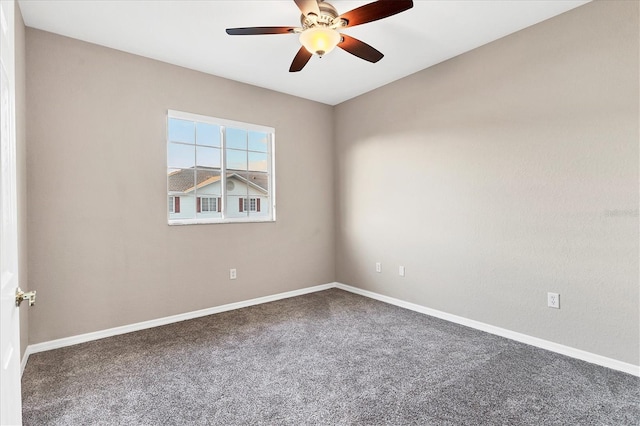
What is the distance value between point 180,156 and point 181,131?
0.26 m

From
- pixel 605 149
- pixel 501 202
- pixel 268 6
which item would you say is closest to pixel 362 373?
pixel 501 202

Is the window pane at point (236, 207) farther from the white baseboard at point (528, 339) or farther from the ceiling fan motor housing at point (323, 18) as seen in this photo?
the ceiling fan motor housing at point (323, 18)

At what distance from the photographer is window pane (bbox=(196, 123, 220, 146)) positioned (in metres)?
3.53

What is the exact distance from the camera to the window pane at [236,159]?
378 centimetres

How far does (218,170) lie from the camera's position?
3693mm

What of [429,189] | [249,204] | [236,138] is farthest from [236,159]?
[429,189]

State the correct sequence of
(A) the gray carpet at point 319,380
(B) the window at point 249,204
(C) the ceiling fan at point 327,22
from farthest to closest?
(B) the window at point 249,204 → (C) the ceiling fan at point 327,22 → (A) the gray carpet at point 319,380

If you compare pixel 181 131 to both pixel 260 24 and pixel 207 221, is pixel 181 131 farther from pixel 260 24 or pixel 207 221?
pixel 260 24

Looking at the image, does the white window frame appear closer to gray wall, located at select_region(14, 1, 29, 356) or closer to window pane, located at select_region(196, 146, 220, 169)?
window pane, located at select_region(196, 146, 220, 169)

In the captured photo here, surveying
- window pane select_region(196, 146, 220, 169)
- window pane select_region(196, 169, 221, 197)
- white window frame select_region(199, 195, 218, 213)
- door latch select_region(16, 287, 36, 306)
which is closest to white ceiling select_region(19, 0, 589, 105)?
window pane select_region(196, 146, 220, 169)

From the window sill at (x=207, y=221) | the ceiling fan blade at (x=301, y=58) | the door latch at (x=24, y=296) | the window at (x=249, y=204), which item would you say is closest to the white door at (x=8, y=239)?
the door latch at (x=24, y=296)

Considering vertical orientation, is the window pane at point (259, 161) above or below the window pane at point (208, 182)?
above

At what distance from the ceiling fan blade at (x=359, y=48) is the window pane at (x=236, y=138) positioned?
1795 millimetres

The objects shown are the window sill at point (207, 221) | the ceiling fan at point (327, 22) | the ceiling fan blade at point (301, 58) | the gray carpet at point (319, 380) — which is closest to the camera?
the gray carpet at point (319, 380)
